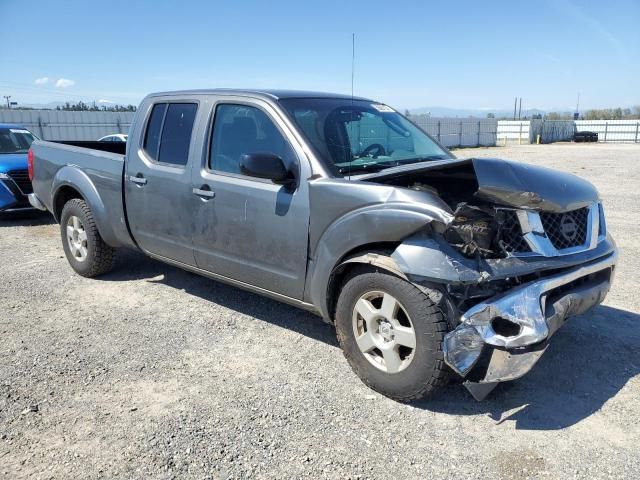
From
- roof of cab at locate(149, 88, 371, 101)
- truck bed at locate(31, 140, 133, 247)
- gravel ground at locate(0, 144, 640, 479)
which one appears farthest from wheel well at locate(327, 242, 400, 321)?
truck bed at locate(31, 140, 133, 247)

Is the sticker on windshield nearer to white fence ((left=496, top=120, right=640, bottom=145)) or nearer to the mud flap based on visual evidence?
the mud flap

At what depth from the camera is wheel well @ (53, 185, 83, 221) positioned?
19.3 ft

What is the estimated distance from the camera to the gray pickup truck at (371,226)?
9.53 feet

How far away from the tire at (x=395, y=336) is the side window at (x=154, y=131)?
7.95 feet

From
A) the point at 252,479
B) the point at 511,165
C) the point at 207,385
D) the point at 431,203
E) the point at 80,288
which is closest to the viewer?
the point at 252,479

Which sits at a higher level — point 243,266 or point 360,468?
point 243,266

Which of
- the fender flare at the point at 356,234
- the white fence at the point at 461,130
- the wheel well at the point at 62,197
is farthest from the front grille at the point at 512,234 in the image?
the white fence at the point at 461,130

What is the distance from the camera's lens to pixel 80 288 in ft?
18.4

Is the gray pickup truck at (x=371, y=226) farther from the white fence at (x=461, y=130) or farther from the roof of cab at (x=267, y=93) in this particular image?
the white fence at (x=461, y=130)

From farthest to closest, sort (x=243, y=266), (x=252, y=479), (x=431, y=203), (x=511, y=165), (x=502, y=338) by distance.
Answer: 1. (x=243, y=266)
2. (x=511, y=165)
3. (x=431, y=203)
4. (x=502, y=338)
5. (x=252, y=479)

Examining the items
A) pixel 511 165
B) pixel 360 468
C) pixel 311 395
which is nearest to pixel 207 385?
pixel 311 395

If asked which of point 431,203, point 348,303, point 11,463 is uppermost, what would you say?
point 431,203

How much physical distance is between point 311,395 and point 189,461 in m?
0.92

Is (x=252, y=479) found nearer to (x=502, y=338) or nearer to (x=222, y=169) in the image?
(x=502, y=338)
